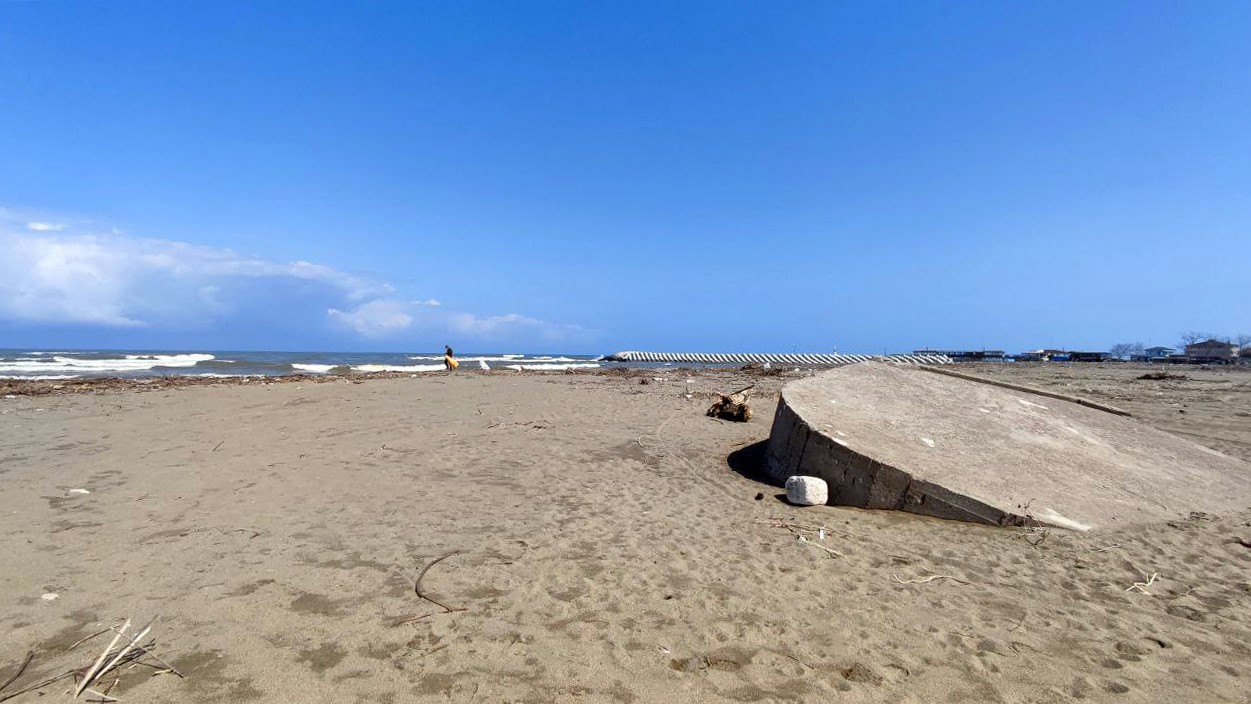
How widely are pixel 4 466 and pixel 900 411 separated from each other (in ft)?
32.0

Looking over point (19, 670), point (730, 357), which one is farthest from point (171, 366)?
point (730, 357)

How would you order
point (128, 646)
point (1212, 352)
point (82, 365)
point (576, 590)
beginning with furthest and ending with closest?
point (1212, 352), point (82, 365), point (576, 590), point (128, 646)

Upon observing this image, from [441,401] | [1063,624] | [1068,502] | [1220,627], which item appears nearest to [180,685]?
[1063,624]

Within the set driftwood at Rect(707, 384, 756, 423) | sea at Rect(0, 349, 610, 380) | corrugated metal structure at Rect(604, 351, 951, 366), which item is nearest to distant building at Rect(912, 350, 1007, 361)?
corrugated metal structure at Rect(604, 351, 951, 366)

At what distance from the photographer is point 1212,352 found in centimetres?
4866

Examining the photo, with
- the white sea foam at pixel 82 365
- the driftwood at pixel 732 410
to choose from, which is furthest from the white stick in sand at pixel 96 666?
the white sea foam at pixel 82 365

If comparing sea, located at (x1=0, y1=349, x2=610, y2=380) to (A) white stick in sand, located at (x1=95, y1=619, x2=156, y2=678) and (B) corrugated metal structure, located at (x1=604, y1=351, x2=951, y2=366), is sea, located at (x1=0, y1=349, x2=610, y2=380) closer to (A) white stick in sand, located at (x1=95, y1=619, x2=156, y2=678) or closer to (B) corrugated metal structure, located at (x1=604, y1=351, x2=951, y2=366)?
(B) corrugated metal structure, located at (x1=604, y1=351, x2=951, y2=366)

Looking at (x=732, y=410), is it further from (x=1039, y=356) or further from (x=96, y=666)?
(x=1039, y=356)

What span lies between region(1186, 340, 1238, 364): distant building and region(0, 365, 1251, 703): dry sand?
5834 centimetres

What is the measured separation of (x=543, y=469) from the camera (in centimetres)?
632

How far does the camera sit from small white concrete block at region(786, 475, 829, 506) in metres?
4.96

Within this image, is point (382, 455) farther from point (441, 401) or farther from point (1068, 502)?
point (1068, 502)

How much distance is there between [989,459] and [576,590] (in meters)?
4.07

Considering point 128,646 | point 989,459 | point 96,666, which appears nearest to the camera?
point 96,666
